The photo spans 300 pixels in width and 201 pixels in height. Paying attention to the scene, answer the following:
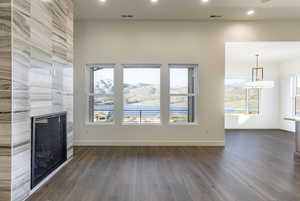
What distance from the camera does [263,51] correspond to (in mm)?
6488

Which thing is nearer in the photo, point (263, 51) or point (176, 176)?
point (176, 176)

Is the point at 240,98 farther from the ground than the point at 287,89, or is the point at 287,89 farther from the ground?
the point at 287,89

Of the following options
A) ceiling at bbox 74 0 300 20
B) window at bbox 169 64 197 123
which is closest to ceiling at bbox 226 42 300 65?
ceiling at bbox 74 0 300 20

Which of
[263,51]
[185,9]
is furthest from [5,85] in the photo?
[263,51]

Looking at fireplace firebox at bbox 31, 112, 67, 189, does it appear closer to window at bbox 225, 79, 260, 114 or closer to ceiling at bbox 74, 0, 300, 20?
ceiling at bbox 74, 0, 300, 20

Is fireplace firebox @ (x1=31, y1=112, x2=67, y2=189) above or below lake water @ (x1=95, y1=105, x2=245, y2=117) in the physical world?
below

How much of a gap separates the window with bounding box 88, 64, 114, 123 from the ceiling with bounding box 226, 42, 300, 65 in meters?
3.64

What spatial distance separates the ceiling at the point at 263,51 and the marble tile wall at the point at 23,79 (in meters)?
4.73

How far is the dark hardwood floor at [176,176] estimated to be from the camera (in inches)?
106

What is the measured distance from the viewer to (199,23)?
5391 mm

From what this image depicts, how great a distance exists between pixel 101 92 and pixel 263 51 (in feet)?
18.0

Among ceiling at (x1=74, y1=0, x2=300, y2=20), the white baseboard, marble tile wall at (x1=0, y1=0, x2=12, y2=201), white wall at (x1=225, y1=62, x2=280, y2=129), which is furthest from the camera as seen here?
white wall at (x1=225, y1=62, x2=280, y2=129)

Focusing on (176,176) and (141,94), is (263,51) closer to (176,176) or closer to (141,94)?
(141,94)

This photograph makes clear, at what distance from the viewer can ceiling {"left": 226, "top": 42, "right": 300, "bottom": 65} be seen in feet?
18.6
